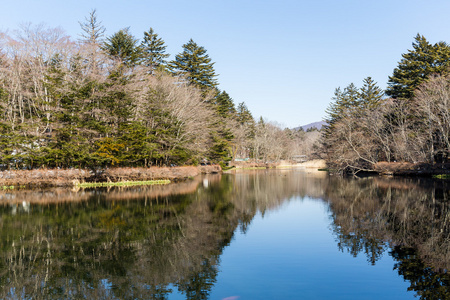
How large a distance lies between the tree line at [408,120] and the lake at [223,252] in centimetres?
2335

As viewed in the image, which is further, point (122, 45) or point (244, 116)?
point (244, 116)

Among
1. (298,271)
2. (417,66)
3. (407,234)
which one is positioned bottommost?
(298,271)

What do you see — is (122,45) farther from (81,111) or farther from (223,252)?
(223,252)

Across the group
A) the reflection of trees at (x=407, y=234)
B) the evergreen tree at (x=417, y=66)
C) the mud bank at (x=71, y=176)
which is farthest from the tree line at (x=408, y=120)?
the mud bank at (x=71, y=176)

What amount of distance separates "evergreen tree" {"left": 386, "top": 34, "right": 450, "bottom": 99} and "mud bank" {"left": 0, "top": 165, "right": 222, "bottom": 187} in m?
36.1

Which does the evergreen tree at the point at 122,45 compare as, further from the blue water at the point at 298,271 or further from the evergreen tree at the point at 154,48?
the blue water at the point at 298,271

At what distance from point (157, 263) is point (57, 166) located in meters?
23.1

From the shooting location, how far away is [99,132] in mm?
26812

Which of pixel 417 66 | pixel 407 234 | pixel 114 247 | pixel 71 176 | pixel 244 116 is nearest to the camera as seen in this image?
pixel 114 247

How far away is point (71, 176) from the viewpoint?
25.7 meters

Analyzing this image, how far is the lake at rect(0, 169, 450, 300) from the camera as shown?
6086 mm

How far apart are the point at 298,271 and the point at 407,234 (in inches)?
203

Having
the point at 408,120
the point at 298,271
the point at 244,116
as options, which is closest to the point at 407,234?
the point at 298,271

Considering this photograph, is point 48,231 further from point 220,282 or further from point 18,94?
point 18,94
